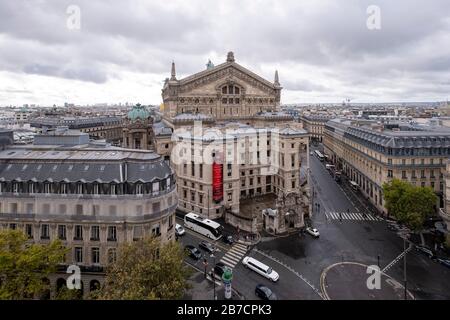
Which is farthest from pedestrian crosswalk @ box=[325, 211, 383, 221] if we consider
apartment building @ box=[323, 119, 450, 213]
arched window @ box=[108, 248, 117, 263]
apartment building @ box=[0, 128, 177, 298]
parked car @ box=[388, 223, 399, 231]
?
arched window @ box=[108, 248, 117, 263]

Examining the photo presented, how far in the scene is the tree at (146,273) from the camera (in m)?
32.2

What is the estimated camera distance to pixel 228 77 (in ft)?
332

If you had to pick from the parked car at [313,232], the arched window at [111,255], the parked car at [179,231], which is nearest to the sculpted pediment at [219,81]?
the parked car at [179,231]

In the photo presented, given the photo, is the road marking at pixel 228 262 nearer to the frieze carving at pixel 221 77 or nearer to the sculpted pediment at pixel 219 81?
the sculpted pediment at pixel 219 81

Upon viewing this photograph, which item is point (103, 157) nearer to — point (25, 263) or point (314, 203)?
point (25, 263)

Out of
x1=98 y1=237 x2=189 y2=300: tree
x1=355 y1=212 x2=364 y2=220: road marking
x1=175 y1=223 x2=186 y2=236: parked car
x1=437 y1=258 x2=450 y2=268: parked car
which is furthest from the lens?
x1=355 y1=212 x2=364 y2=220: road marking

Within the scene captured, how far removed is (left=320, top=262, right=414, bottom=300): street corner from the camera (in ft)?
152

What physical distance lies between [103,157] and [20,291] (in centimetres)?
2089

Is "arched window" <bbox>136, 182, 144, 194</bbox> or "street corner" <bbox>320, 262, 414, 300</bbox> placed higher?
"arched window" <bbox>136, 182, 144, 194</bbox>

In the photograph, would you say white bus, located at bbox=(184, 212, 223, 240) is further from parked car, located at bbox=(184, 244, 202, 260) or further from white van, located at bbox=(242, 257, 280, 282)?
white van, located at bbox=(242, 257, 280, 282)

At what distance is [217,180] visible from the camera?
72625mm

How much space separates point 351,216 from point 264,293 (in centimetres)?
4072

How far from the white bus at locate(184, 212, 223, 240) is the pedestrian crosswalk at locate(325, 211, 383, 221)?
27283 mm
